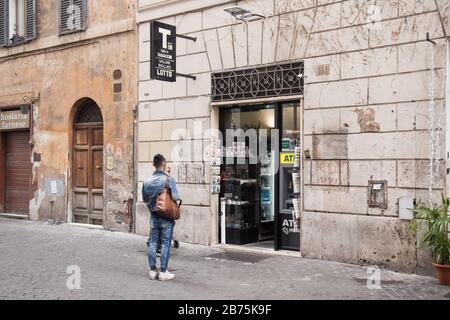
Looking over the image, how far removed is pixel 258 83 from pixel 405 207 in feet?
11.1

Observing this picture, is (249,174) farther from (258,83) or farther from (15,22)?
(15,22)

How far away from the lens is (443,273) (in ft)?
24.4

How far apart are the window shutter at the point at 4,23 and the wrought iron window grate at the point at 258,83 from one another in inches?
303

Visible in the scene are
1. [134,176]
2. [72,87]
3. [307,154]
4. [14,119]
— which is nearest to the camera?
[307,154]

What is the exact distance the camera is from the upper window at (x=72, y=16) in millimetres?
13484

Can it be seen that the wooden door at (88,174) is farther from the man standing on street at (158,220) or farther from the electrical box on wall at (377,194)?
the electrical box on wall at (377,194)

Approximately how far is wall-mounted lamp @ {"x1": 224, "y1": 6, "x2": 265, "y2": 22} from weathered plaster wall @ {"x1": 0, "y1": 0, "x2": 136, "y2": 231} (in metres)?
3.24

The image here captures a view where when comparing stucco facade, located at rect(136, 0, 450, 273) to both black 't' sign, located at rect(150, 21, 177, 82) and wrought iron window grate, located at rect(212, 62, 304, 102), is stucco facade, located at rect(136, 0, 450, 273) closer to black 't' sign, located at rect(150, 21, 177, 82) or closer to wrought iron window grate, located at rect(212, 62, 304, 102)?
wrought iron window grate, located at rect(212, 62, 304, 102)

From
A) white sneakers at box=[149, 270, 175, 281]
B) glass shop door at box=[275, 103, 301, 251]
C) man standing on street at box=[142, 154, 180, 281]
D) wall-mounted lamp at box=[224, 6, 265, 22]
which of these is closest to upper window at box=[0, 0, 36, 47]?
wall-mounted lamp at box=[224, 6, 265, 22]

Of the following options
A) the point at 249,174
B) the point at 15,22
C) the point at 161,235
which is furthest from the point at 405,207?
the point at 15,22

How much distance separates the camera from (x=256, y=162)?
35.3ft

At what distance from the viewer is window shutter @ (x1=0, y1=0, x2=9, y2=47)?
50.8 feet
